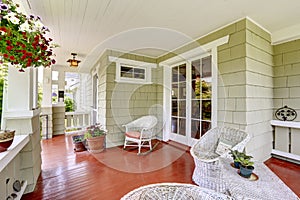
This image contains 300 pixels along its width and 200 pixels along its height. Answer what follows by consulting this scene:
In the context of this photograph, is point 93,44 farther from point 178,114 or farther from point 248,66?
point 248,66

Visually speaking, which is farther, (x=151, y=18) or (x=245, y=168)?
(x=151, y=18)

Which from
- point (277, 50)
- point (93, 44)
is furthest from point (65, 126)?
point (277, 50)

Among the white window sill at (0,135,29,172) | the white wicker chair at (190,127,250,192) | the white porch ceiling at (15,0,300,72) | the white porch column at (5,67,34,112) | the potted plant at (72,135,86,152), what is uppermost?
the white porch ceiling at (15,0,300,72)

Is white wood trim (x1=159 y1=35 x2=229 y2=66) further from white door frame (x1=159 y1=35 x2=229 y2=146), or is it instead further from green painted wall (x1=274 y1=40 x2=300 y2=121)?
green painted wall (x1=274 y1=40 x2=300 y2=121)

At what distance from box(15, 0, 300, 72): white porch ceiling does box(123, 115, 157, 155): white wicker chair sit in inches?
73.3

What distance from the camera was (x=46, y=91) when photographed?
185 inches

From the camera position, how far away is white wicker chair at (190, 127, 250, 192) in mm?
1798

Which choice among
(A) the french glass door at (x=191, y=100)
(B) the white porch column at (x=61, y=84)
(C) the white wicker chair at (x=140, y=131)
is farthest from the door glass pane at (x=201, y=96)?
(B) the white porch column at (x=61, y=84)

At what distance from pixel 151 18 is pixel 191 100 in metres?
1.99

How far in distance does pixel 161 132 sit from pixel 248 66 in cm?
271

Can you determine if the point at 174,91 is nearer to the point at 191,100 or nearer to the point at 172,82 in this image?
the point at 172,82

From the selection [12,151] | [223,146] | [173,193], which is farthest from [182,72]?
[12,151]

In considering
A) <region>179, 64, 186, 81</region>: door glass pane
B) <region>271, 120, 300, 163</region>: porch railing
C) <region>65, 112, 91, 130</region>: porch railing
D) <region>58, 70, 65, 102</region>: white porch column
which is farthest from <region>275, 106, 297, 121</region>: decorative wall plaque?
<region>58, 70, 65, 102</region>: white porch column

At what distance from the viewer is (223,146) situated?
7.15 feet
